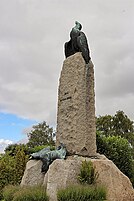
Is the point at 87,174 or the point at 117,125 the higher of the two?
the point at 117,125

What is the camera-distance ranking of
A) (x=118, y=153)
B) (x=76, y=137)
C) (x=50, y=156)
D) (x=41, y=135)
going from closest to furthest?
1. (x=50, y=156)
2. (x=76, y=137)
3. (x=118, y=153)
4. (x=41, y=135)

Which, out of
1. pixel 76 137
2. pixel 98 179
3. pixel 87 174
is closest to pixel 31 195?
pixel 87 174

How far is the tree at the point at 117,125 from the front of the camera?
3672 cm

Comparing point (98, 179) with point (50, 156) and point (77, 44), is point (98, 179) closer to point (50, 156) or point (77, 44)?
point (50, 156)

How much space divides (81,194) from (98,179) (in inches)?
46.3

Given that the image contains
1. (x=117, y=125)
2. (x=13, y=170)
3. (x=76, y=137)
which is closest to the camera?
(x=76, y=137)

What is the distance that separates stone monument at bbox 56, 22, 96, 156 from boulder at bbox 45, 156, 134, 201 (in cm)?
59

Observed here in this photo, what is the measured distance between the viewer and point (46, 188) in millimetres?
8586

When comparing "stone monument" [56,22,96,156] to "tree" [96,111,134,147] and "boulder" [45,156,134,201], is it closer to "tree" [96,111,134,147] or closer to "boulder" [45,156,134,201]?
"boulder" [45,156,134,201]

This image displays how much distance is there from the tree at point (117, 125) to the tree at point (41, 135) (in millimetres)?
10199

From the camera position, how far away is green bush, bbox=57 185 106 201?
298 inches

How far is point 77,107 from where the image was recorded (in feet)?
31.8

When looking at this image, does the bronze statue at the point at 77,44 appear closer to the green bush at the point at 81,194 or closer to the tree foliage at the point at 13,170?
the green bush at the point at 81,194

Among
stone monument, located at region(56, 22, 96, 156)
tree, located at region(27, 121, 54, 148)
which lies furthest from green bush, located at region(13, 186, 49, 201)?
tree, located at region(27, 121, 54, 148)
